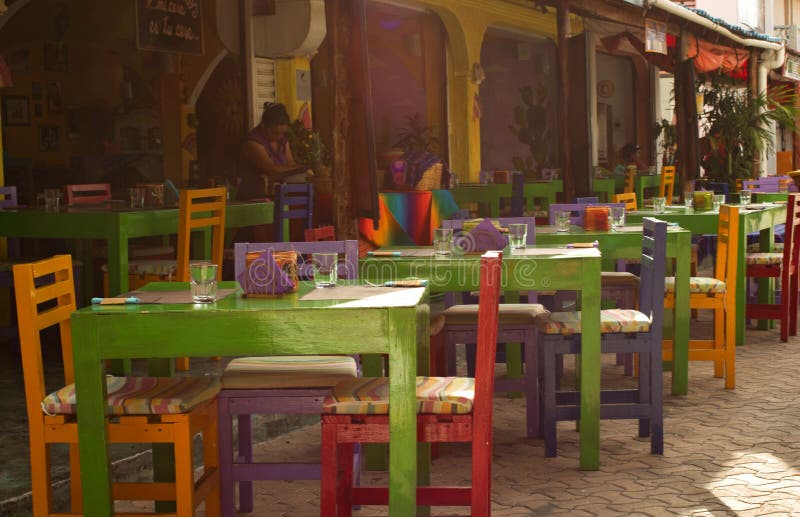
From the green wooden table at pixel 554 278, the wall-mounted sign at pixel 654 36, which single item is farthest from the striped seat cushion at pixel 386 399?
the wall-mounted sign at pixel 654 36

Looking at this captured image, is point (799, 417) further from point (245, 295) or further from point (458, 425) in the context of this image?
point (245, 295)

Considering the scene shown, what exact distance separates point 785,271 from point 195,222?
3829mm

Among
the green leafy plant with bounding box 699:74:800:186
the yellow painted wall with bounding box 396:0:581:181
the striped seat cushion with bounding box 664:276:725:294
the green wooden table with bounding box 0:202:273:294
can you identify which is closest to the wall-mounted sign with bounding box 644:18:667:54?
the yellow painted wall with bounding box 396:0:581:181

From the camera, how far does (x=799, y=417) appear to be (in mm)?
5094

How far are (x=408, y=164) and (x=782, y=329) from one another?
2803 millimetres

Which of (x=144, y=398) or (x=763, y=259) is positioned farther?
(x=763, y=259)

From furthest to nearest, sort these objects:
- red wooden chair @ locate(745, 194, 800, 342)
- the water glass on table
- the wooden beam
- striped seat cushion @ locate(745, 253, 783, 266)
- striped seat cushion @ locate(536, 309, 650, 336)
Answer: the wooden beam < striped seat cushion @ locate(745, 253, 783, 266) < red wooden chair @ locate(745, 194, 800, 342) < the water glass on table < striped seat cushion @ locate(536, 309, 650, 336)

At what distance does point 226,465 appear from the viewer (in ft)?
11.8

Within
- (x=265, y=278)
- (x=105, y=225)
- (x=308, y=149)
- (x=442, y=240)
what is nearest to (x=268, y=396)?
(x=265, y=278)

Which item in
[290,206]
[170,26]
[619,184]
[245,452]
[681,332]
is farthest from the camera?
[619,184]

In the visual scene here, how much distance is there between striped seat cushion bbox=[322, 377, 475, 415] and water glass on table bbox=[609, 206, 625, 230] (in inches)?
117

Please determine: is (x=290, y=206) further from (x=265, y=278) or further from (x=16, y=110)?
(x=16, y=110)

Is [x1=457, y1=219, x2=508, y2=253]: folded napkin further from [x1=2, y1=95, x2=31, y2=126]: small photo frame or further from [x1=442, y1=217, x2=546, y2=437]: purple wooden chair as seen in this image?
[x1=2, y1=95, x2=31, y2=126]: small photo frame

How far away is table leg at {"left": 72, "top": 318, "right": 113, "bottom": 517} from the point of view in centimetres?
304
